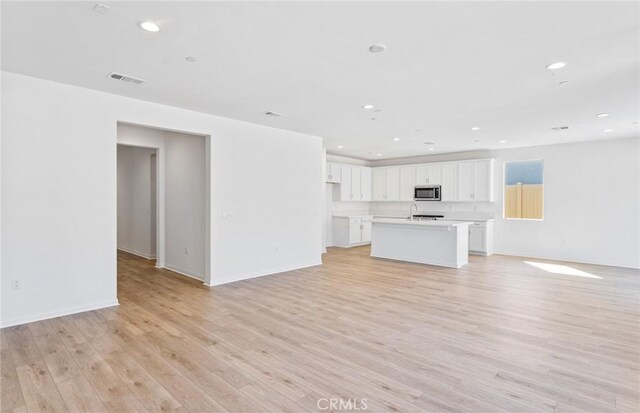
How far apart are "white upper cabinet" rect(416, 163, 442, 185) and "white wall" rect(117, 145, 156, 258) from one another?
6.78m

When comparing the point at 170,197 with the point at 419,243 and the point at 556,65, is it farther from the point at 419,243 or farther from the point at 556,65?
the point at 556,65

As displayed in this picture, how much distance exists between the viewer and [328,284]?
212 inches

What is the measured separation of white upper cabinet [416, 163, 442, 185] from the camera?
30.2 ft

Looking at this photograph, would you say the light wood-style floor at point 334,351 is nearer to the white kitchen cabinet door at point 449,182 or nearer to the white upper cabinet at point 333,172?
the white kitchen cabinet door at point 449,182

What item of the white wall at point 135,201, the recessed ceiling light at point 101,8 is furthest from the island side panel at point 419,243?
the recessed ceiling light at point 101,8

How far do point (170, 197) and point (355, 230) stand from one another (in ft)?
17.1

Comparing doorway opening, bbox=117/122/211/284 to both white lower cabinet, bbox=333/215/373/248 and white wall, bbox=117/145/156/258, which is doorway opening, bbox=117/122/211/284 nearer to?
white wall, bbox=117/145/156/258

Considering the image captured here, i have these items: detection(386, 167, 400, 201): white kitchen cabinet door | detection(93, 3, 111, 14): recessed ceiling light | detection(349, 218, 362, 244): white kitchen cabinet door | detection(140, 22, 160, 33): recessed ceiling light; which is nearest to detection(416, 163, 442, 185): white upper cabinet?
detection(386, 167, 400, 201): white kitchen cabinet door

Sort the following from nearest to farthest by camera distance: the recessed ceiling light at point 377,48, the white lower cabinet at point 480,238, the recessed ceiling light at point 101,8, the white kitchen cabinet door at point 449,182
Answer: the recessed ceiling light at point 101,8 → the recessed ceiling light at point 377,48 → the white lower cabinet at point 480,238 → the white kitchen cabinet door at point 449,182

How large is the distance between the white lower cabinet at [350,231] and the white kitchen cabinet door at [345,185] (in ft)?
2.11

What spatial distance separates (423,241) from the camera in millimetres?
7172

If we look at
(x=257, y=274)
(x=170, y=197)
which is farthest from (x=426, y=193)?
(x=170, y=197)

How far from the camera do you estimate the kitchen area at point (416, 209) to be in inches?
278

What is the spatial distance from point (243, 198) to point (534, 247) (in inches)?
271
